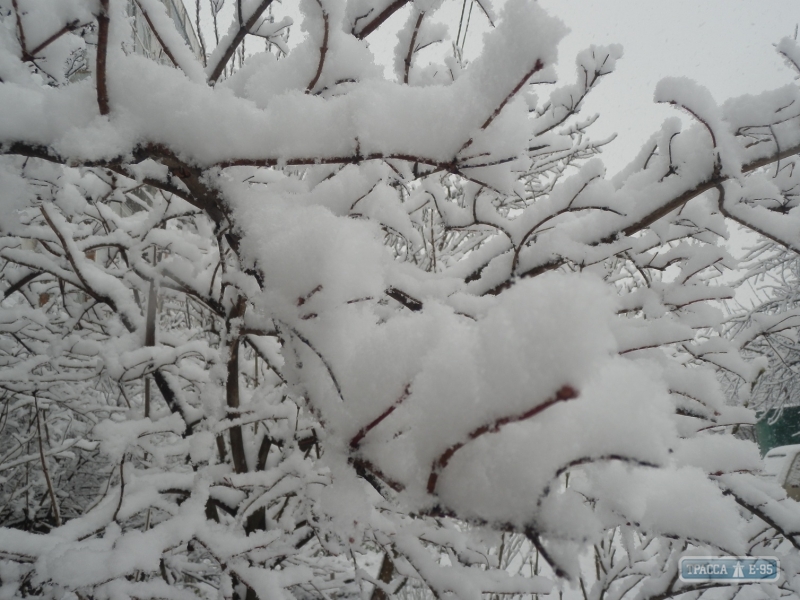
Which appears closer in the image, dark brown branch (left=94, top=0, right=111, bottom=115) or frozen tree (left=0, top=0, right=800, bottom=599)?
frozen tree (left=0, top=0, right=800, bottom=599)

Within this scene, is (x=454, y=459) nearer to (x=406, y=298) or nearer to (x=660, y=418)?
(x=660, y=418)

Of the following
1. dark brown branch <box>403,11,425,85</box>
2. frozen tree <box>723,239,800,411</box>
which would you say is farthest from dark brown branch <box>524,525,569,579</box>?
frozen tree <box>723,239,800,411</box>

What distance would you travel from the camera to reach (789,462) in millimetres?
5691

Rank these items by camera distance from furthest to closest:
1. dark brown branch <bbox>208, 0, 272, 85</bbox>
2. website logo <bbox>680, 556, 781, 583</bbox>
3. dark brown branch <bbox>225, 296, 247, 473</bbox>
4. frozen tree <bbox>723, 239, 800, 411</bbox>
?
frozen tree <bbox>723, 239, 800, 411</bbox>
website logo <bbox>680, 556, 781, 583</bbox>
dark brown branch <bbox>225, 296, 247, 473</bbox>
dark brown branch <bbox>208, 0, 272, 85</bbox>

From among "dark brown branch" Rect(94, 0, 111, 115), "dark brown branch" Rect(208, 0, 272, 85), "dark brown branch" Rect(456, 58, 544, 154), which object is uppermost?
"dark brown branch" Rect(208, 0, 272, 85)

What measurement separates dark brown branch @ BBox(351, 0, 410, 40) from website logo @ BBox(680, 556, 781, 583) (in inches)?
91.1

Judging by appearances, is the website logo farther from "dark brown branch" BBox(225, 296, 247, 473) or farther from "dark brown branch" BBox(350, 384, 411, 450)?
"dark brown branch" BBox(350, 384, 411, 450)

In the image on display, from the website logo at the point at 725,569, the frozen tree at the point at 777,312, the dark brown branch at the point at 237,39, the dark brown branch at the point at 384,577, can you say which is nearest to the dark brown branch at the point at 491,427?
the dark brown branch at the point at 237,39

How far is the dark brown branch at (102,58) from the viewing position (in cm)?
62

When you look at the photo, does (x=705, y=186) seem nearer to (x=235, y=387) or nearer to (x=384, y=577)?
(x=235, y=387)

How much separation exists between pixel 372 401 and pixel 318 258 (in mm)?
245

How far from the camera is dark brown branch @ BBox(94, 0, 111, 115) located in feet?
2.03

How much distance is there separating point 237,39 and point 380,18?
546mm

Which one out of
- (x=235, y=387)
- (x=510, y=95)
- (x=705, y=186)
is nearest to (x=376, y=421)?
(x=510, y=95)
